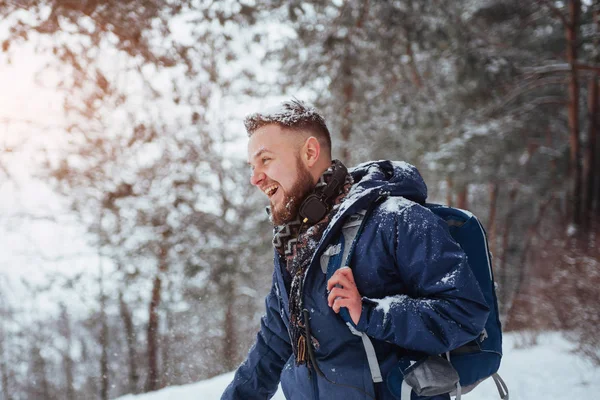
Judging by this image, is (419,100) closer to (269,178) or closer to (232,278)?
(232,278)

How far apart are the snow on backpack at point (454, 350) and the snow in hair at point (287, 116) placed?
0.50m

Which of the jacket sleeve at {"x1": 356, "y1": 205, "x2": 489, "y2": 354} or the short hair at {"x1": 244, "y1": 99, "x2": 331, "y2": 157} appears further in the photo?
the short hair at {"x1": 244, "y1": 99, "x2": 331, "y2": 157}

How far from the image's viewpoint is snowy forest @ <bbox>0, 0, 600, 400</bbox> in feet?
18.8

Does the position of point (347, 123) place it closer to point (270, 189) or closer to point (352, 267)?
point (270, 189)

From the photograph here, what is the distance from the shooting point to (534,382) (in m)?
5.18

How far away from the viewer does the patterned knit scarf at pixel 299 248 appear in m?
1.80

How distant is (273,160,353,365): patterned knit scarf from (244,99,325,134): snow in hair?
23 centimetres

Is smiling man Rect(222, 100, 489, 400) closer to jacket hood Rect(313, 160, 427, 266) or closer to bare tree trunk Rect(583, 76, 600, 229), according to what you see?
jacket hood Rect(313, 160, 427, 266)

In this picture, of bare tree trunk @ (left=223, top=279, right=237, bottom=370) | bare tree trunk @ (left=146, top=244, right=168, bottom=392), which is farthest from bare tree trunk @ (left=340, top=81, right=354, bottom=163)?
bare tree trunk @ (left=146, top=244, right=168, bottom=392)

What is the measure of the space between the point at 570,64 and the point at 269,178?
38.4ft

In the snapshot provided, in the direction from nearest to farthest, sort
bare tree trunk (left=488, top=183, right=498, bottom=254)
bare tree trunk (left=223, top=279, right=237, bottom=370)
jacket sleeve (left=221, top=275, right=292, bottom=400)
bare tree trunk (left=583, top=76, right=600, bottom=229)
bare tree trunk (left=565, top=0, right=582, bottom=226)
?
jacket sleeve (left=221, top=275, right=292, bottom=400), bare tree trunk (left=223, top=279, right=237, bottom=370), bare tree trunk (left=565, top=0, right=582, bottom=226), bare tree trunk (left=583, top=76, right=600, bottom=229), bare tree trunk (left=488, top=183, right=498, bottom=254)

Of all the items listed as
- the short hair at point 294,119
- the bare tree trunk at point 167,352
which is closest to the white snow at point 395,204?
the short hair at point 294,119

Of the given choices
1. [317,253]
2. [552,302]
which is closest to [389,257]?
[317,253]

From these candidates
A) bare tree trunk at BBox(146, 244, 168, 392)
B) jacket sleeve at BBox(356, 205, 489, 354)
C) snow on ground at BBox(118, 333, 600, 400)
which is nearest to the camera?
jacket sleeve at BBox(356, 205, 489, 354)
